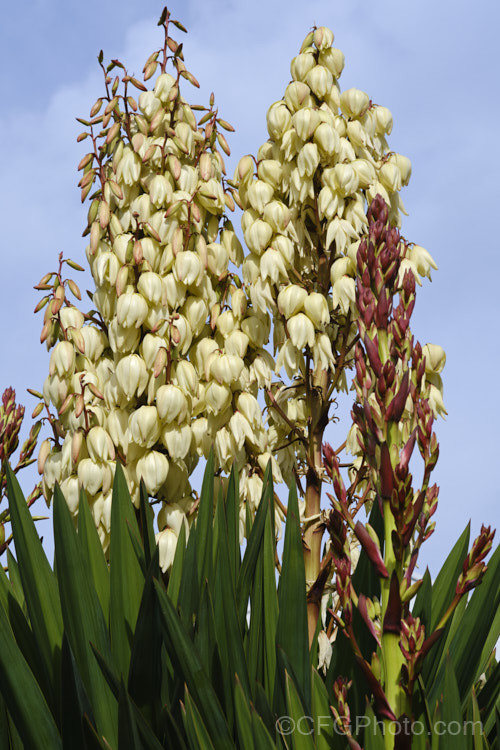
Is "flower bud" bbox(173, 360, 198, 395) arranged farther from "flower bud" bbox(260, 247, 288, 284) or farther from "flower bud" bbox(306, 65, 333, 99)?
"flower bud" bbox(306, 65, 333, 99)

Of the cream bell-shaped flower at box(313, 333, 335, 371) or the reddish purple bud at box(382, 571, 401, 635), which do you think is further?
the cream bell-shaped flower at box(313, 333, 335, 371)

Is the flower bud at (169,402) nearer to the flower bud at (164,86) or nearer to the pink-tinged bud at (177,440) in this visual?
the pink-tinged bud at (177,440)

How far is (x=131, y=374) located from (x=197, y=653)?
124 cm

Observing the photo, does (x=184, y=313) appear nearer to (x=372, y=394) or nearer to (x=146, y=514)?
(x=146, y=514)

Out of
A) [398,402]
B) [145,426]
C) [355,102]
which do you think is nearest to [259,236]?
[355,102]

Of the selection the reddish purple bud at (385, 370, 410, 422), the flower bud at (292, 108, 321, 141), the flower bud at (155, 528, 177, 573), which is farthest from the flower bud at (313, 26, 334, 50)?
the reddish purple bud at (385, 370, 410, 422)

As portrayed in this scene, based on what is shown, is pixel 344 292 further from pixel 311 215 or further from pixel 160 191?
pixel 160 191

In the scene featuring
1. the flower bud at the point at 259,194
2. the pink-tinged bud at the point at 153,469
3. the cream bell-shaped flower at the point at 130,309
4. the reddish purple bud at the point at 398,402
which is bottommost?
the reddish purple bud at the point at 398,402

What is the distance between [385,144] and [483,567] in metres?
1.91

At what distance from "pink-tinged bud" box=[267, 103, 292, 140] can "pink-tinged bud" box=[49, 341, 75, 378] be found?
2.89 ft

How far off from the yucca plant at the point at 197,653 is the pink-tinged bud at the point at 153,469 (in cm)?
65

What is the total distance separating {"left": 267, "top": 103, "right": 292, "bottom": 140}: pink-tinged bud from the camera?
2.32m

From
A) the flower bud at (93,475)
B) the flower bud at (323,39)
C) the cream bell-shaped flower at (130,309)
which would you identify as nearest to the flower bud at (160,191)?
the cream bell-shaped flower at (130,309)

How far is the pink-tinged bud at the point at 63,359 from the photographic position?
2121 millimetres
